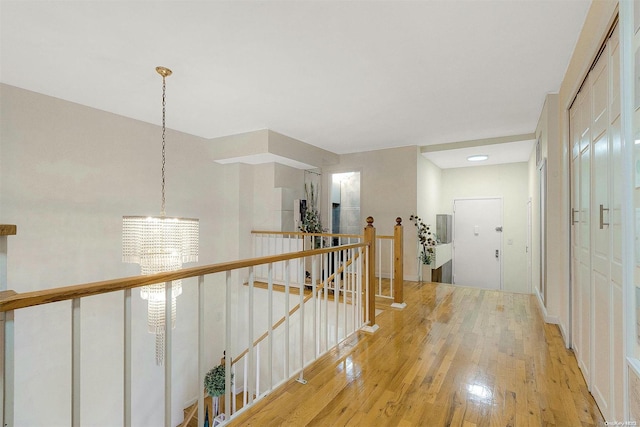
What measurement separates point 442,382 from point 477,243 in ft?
16.6

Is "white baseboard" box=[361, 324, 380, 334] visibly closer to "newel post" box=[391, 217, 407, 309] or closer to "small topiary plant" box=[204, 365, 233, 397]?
"newel post" box=[391, 217, 407, 309]

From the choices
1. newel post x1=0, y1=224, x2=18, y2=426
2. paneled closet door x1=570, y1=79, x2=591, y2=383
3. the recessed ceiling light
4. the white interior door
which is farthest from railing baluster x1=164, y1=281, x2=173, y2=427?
the white interior door

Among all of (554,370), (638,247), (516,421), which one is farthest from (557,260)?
(638,247)

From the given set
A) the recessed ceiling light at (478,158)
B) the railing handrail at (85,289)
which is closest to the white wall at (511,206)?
the recessed ceiling light at (478,158)

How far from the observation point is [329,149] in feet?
18.9

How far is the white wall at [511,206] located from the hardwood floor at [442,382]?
3.07m

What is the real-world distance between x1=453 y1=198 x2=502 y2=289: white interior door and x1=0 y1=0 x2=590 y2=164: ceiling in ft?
8.88

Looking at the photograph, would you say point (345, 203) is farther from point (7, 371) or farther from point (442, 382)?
point (7, 371)

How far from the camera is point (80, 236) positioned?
3.48 meters

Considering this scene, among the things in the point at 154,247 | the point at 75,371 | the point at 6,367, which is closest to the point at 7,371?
the point at 6,367

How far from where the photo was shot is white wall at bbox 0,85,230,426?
3.03m

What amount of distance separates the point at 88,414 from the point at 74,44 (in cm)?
385

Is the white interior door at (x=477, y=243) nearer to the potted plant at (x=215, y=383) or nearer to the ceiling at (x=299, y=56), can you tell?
the ceiling at (x=299, y=56)

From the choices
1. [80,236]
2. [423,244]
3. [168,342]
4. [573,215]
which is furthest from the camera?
[423,244]
